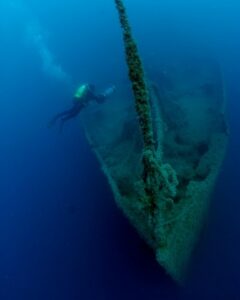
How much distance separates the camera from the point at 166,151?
26.5ft

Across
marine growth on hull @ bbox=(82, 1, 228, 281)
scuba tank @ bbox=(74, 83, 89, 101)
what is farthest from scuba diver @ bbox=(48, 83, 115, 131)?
marine growth on hull @ bbox=(82, 1, 228, 281)

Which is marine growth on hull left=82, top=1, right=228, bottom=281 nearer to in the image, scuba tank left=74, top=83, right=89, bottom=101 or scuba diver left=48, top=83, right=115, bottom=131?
scuba diver left=48, top=83, right=115, bottom=131

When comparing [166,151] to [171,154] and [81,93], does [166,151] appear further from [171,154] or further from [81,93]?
[81,93]

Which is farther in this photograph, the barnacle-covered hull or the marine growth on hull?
the barnacle-covered hull

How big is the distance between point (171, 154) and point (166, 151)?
0.42ft

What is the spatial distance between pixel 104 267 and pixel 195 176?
99.5 inches

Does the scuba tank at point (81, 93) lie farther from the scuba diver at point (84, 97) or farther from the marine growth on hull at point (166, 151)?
the marine growth on hull at point (166, 151)

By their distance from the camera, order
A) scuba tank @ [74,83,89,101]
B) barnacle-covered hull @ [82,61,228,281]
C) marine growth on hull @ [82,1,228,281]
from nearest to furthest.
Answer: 1. marine growth on hull @ [82,1,228,281]
2. barnacle-covered hull @ [82,61,228,281]
3. scuba tank @ [74,83,89,101]

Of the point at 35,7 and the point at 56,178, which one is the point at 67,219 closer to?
the point at 56,178

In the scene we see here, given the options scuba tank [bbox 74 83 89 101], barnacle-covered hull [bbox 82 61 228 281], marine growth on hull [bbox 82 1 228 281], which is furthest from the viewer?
scuba tank [bbox 74 83 89 101]

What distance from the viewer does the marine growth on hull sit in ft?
18.2

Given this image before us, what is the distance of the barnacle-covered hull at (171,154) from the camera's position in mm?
5945

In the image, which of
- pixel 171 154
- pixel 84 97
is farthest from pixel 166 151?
pixel 84 97

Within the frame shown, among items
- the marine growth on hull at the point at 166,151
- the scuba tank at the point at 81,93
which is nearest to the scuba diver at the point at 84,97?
the scuba tank at the point at 81,93
